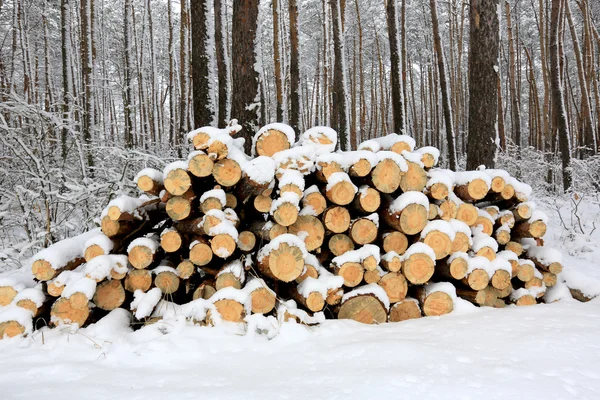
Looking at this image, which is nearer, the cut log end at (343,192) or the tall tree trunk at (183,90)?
the cut log end at (343,192)

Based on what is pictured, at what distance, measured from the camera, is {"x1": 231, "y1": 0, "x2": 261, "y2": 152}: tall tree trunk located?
5.48 m

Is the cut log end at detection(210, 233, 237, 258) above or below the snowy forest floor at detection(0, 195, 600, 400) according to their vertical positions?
above

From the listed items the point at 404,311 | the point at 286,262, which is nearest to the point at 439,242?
the point at 404,311

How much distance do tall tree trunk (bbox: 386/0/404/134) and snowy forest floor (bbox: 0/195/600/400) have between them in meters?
7.07

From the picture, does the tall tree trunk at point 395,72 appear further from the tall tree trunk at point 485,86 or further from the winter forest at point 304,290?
the winter forest at point 304,290

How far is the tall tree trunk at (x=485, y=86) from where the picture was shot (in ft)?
18.6

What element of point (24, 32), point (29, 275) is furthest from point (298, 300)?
point (24, 32)

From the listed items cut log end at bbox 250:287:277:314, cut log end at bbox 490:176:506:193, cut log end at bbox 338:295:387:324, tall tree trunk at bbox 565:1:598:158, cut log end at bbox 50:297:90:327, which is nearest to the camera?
cut log end at bbox 50:297:90:327

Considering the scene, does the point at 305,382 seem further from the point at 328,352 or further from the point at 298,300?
the point at 298,300

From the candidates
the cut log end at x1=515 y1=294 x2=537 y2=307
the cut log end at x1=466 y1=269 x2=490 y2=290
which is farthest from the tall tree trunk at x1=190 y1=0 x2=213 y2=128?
the cut log end at x1=515 y1=294 x2=537 y2=307

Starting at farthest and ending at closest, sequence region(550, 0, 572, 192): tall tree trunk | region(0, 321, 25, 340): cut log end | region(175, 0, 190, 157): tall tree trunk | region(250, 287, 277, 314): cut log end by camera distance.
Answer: region(175, 0, 190, 157): tall tree trunk < region(550, 0, 572, 192): tall tree trunk < region(250, 287, 277, 314): cut log end < region(0, 321, 25, 340): cut log end

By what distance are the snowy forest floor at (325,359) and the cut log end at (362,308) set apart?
106 mm

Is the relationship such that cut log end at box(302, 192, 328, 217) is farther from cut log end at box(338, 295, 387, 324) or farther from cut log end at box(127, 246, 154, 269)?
cut log end at box(127, 246, 154, 269)

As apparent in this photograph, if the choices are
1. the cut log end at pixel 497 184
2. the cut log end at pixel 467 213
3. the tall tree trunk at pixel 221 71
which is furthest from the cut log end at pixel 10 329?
the tall tree trunk at pixel 221 71
